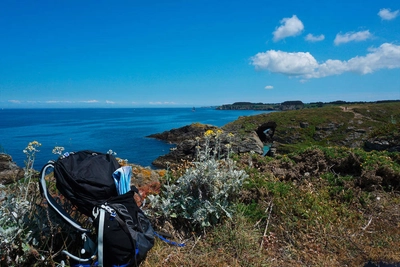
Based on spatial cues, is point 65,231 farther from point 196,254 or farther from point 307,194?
point 307,194

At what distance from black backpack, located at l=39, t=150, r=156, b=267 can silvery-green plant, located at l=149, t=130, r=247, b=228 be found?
3.42 feet

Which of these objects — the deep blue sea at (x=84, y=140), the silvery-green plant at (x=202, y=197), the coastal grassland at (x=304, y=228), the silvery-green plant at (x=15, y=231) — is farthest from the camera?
the deep blue sea at (x=84, y=140)

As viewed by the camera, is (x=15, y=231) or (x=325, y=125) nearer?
(x=15, y=231)

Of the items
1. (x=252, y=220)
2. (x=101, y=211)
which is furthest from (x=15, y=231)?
(x=252, y=220)

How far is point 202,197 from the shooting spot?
4406 millimetres

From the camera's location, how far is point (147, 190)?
5738 mm

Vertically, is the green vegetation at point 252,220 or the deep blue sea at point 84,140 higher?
the green vegetation at point 252,220

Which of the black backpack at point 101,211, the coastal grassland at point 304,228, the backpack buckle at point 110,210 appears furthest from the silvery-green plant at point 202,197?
the backpack buckle at point 110,210

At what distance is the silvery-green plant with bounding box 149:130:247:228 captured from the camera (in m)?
4.22

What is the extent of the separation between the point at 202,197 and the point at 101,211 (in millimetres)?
1914

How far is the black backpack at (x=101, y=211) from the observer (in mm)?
2904

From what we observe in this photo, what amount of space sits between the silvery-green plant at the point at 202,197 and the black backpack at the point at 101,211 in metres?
1.04

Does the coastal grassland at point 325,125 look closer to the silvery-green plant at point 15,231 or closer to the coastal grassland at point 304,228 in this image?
the coastal grassland at point 304,228

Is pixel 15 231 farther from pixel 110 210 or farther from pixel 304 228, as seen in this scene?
pixel 304 228
